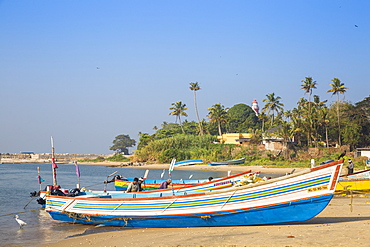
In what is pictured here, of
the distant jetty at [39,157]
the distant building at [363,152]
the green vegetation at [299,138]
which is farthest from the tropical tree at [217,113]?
the distant jetty at [39,157]

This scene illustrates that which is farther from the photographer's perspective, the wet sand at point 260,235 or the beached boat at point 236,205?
the beached boat at point 236,205

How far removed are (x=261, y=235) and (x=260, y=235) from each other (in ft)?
0.14

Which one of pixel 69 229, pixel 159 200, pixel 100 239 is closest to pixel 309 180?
pixel 159 200

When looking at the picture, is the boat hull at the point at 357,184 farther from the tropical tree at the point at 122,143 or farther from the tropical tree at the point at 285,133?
the tropical tree at the point at 122,143

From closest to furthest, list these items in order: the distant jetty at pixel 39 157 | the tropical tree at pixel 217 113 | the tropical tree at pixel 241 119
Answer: the tropical tree at pixel 217 113 → the tropical tree at pixel 241 119 → the distant jetty at pixel 39 157

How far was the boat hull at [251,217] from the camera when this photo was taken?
48.1 feet

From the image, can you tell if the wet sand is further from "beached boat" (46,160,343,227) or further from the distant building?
the distant building

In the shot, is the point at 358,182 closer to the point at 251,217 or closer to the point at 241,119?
the point at 251,217

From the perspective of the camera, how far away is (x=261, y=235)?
529 inches

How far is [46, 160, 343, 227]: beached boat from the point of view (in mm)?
14445

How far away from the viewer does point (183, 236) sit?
48.6 feet

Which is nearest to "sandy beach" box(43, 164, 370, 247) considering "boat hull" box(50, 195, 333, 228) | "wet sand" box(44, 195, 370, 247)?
"wet sand" box(44, 195, 370, 247)

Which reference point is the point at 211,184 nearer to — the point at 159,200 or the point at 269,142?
the point at 159,200

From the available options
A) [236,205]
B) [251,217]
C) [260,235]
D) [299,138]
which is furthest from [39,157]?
[260,235]
